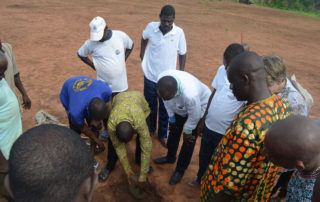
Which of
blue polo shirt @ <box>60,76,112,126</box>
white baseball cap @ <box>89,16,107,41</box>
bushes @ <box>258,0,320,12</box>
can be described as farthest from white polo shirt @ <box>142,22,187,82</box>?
bushes @ <box>258,0,320,12</box>

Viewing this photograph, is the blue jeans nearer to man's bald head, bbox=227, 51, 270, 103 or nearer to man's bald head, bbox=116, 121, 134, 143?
man's bald head, bbox=116, 121, 134, 143

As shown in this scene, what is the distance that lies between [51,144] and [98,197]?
7.39 feet

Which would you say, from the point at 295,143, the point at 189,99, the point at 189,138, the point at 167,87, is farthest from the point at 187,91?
the point at 295,143

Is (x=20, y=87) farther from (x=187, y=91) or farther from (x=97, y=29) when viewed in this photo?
(x=187, y=91)

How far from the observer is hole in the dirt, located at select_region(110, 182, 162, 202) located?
2.90 meters

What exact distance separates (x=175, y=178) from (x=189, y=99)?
1.23 m

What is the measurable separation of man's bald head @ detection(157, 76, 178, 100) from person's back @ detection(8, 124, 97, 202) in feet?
5.01

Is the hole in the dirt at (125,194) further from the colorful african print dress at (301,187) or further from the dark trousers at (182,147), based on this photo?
the colorful african print dress at (301,187)

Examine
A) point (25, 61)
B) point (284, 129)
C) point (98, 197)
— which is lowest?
point (98, 197)

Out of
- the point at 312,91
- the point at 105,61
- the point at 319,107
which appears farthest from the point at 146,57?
the point at 312,91

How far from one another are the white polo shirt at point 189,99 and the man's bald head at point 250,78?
98 cm

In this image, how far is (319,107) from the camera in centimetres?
548

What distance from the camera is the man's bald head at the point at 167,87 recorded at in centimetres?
240

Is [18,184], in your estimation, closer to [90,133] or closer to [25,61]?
[90,133]
